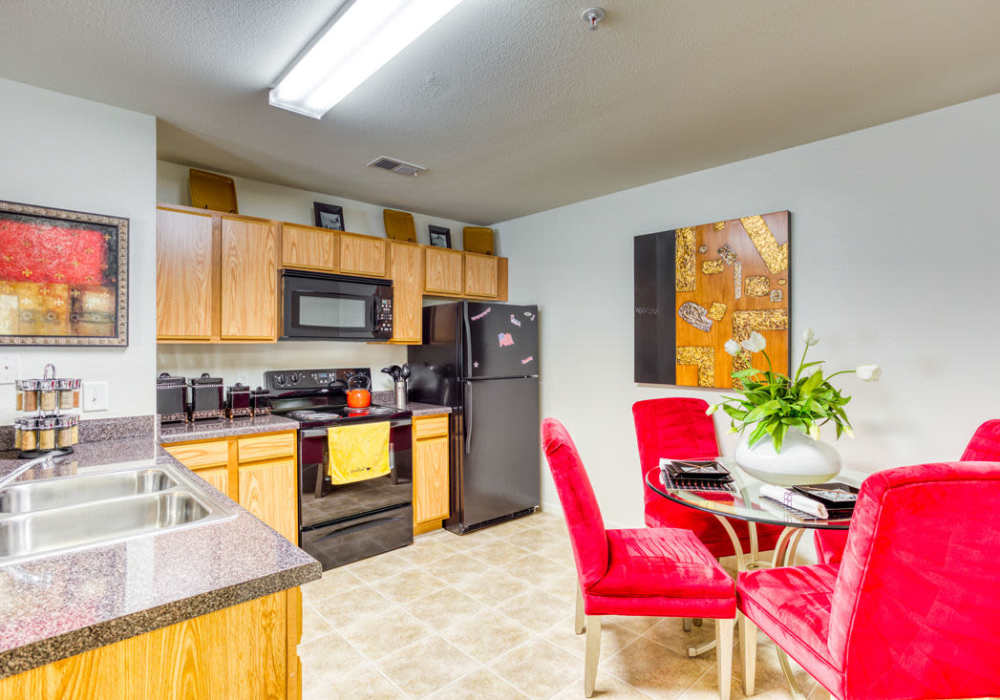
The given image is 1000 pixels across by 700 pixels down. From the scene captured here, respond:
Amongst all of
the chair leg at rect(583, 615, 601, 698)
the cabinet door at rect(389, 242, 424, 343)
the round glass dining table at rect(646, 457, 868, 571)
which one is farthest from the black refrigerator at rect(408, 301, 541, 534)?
the chair leg at rect(583, 615, 601, 698)

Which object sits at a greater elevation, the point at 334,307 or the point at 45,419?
the point at 334,307

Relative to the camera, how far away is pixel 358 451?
3.07m

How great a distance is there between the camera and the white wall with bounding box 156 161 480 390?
2992 mm

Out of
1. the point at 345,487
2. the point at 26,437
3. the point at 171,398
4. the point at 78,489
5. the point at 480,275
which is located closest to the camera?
the point at 78,489

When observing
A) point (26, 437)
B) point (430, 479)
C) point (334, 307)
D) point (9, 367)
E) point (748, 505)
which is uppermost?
point (334, 307)

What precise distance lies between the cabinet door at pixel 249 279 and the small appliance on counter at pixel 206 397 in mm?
265

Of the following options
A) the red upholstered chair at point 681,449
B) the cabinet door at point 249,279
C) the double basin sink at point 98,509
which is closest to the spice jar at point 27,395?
the double basin sink at point 98,509

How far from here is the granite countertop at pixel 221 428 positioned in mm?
2506

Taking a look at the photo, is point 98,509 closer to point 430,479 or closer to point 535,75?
point 535,75

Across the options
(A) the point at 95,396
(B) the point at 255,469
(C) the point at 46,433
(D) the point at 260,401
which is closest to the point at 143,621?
(C) the point at 46,433

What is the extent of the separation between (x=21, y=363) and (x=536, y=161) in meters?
2.56

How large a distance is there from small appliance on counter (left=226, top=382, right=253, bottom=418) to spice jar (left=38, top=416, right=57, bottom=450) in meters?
1.04

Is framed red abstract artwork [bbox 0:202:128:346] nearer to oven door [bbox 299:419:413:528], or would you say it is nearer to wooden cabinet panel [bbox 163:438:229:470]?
wooden cabinet panel [bbox 163:438:229:470]

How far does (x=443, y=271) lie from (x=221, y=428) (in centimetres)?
188
